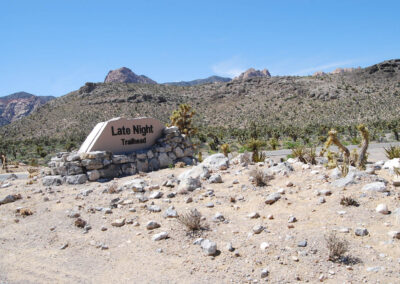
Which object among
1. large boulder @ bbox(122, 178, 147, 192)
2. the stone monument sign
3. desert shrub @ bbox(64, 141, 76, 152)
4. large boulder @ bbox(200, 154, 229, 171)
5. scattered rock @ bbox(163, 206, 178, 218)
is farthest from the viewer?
desert shrub @ bbox(64, 141, 76, 152)

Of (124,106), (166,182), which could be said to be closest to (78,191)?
(166,182)

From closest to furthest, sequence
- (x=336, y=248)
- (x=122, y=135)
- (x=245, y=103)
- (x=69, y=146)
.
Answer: (x=336, y=248)
(x=122, y=135)
(x=69, y=146)
(x=245, y=103)

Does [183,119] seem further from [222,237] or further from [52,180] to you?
[222,237]

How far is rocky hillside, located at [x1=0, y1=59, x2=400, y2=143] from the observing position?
66.8 m

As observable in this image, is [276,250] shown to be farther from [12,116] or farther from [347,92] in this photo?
[12,116]

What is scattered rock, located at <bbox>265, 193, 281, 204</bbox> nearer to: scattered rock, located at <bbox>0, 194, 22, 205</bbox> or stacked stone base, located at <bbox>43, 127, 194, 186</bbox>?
stacked stone base, located at <bbox>43, 127, 194, 186</bbox>

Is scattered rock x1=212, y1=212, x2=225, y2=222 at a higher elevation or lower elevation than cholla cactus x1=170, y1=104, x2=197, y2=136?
lower

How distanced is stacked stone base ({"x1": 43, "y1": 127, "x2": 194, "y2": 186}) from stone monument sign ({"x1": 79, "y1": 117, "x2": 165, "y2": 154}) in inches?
16.6

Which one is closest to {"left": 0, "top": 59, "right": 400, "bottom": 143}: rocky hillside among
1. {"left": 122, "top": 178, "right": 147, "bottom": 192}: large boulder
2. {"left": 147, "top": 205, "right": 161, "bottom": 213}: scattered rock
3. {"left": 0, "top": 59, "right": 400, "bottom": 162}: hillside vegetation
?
{"left": 0, "top": 59, "right": 400, "bottom": 162}: hillside vegetation

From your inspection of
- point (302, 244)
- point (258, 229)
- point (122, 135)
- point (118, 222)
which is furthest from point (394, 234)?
point (122, 135)

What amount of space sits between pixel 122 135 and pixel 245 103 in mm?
75402

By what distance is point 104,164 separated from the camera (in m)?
12.2

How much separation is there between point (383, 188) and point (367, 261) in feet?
7.68

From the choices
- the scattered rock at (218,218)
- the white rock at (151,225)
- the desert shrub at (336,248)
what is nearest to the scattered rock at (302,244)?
the desert shrub at (336,248)
